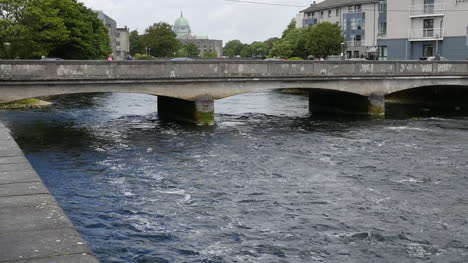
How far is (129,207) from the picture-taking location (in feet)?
61.6

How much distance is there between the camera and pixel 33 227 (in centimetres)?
815

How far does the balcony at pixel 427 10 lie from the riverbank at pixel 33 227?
2804 inches

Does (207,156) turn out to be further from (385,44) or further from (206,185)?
(385,44)

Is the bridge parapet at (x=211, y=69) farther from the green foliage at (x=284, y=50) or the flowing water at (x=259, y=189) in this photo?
the green foliage at (x=284, y=50)

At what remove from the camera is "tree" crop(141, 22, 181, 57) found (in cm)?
17862

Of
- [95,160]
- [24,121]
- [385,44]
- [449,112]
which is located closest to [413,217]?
[95,160]

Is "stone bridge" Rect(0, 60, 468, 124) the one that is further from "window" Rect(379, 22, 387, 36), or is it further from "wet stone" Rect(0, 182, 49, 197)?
"window" Rect(379, 22, 387, 36)

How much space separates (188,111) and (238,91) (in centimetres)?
399

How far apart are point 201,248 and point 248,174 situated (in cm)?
940

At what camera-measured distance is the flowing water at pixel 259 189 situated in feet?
49.3

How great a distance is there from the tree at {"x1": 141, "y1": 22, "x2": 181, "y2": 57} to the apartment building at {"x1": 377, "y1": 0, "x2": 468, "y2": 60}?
345ft

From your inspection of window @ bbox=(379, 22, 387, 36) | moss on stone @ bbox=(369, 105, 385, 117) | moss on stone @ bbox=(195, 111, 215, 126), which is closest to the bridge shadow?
moss on stone @ bbox=(369, 105, 385, 117)

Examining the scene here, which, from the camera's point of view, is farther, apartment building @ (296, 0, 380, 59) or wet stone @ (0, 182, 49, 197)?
apartment building @ (296, 0, 380, 59)

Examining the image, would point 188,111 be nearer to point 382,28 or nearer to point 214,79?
point 214,79
